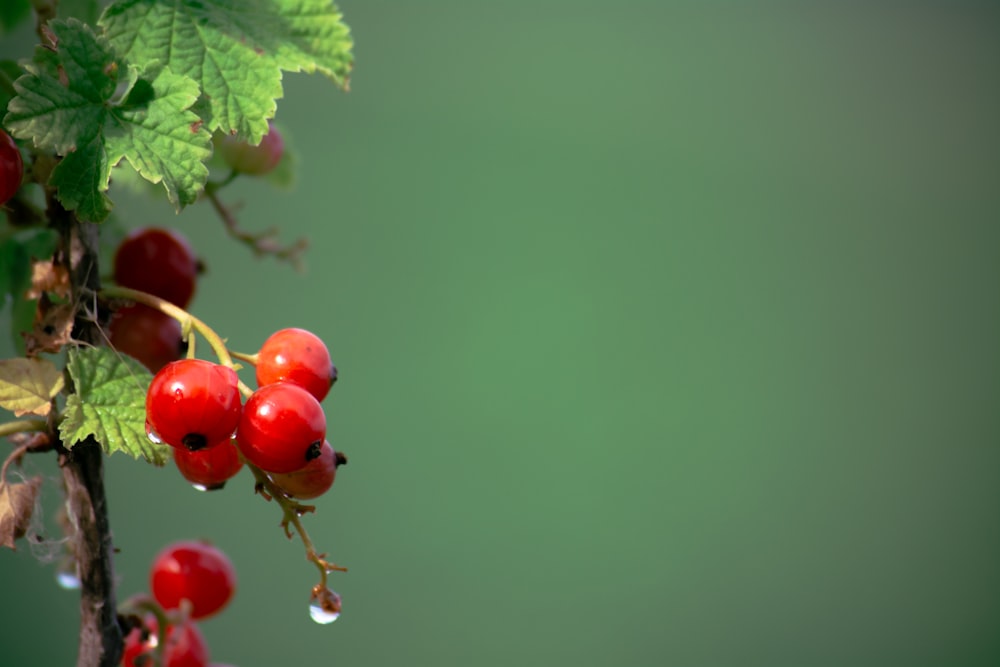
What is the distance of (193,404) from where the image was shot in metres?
0.60

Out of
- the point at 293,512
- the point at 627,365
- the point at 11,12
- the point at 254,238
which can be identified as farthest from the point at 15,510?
the point at 627,365

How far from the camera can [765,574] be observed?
542cm

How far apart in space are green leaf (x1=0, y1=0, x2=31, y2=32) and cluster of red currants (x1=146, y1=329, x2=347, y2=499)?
0.47 metres

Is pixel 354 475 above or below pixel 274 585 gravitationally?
above

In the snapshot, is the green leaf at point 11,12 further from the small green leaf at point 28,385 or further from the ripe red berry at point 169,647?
the ripe red berry at point 169,647

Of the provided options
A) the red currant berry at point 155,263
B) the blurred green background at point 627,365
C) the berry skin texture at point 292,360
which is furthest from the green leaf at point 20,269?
the blurred green background at point 627,365

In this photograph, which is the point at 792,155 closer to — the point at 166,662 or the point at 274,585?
A: the point at 274,585

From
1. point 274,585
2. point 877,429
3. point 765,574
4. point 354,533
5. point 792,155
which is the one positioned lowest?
point 274,585

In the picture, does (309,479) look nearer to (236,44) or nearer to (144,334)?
(144,334)

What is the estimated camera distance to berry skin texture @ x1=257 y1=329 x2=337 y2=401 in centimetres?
68

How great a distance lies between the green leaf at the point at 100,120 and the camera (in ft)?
2.09

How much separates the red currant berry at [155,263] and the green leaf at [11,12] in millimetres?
260

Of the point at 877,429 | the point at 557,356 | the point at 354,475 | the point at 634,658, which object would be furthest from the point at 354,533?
the point at 877,429

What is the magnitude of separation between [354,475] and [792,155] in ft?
14.6
